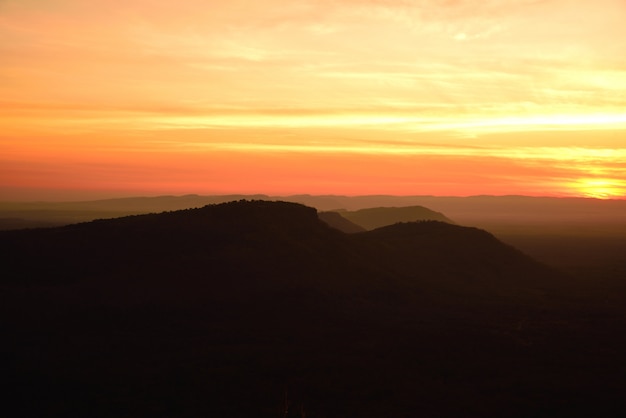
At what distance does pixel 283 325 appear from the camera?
3578 cm

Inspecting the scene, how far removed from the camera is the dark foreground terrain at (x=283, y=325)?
75.9 feet

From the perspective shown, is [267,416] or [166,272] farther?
[166,272]

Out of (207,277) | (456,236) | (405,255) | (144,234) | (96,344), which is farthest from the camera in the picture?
(456,236)

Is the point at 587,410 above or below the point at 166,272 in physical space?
below

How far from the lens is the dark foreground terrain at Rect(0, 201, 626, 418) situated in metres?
23.1

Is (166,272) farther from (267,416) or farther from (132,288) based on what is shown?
(267,416)

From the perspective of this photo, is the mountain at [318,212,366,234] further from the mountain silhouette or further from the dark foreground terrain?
the dark foreground terrain

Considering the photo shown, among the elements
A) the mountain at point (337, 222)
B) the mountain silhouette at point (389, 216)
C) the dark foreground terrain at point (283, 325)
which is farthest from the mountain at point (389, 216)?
the dark foreground terrain at point (283, 325)

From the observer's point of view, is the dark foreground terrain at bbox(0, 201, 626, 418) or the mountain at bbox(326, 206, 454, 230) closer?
the dark foreground terrain at bbox(0, 201, 626, 418)

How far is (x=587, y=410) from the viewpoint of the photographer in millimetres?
22344

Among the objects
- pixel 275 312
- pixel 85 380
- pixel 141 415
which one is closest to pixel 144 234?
pixel 275 312

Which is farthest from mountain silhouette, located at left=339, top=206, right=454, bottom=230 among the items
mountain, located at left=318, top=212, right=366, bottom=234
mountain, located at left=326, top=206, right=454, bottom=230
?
mountain, located at left=318, top=212, right=366, bottom=234

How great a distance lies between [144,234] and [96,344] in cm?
2421

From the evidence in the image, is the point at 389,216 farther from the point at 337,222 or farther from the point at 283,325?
the point at 283,325
